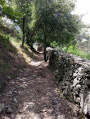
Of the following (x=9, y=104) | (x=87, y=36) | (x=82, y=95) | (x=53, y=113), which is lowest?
(x=53, y=113)

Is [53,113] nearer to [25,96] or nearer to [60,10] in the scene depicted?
[25,96]

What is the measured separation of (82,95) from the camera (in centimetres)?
260

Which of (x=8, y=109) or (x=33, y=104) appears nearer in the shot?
(x=8, y=109)

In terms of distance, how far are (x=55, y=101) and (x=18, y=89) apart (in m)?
1.55

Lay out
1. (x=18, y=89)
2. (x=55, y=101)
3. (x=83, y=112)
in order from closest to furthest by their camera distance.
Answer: (x=83, y=112)
(x=55, y=101)
(x=18, y=89)

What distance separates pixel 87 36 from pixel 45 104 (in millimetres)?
26130

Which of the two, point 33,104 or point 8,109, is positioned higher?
point 8,109

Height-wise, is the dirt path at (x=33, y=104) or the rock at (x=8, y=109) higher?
the rock at (x=8, y=109)

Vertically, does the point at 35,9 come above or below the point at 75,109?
above

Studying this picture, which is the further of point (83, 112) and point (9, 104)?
point (9, 104)

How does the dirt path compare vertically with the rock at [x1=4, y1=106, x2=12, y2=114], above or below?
below

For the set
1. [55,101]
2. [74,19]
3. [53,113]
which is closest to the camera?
[53,113]

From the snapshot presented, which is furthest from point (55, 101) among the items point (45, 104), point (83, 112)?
point (83, 112)

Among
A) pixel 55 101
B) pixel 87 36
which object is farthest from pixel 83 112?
pixel 87 36
